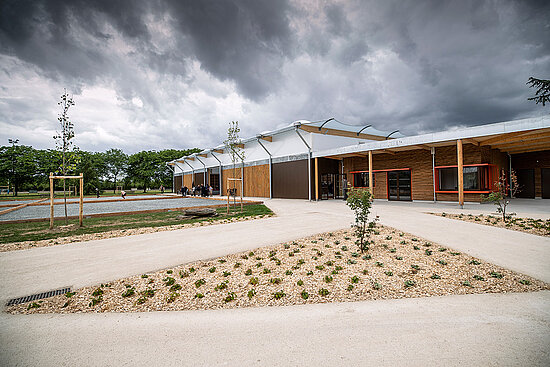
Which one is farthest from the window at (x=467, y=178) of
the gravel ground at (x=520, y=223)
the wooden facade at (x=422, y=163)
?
the gravel ground at (x=520, y=223)

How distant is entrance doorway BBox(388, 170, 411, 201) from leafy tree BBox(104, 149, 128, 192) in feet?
199

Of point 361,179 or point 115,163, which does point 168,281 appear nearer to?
point 361,179

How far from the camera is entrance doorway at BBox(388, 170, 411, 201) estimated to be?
55.2ft

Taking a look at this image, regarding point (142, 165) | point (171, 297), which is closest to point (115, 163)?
point (142, 165)

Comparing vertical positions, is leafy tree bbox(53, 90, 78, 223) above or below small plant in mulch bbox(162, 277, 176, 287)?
above

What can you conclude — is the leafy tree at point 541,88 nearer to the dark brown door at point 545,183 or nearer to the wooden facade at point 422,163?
the wooden facade at point 422,163

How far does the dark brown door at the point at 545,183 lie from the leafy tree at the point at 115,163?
69390 millimetres

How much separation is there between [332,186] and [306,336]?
62.3 ft

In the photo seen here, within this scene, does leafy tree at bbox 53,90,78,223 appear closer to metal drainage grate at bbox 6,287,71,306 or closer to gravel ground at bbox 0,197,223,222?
gravel ground at bbox 0,197,223,222

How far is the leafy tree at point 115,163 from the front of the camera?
57.9m

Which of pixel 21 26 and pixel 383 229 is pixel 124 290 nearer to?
pixel 383 229

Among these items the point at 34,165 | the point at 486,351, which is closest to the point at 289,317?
the point at 486,351

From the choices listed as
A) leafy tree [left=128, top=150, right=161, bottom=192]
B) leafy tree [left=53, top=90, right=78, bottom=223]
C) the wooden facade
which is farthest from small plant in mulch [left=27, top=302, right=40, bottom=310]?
leafy tree [left=128, top=150, right=161, bottom=192]

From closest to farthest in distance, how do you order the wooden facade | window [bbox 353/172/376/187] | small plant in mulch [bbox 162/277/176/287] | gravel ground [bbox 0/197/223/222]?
small plant in mulch [bbox 162/277/176/287], gravel ground [bbox 0/197/223/222], the wooden facade, window [bbox 353/172/376/187]
